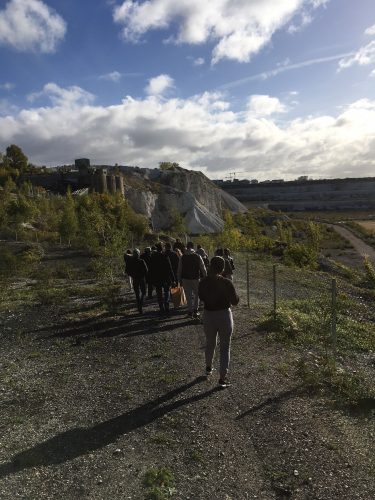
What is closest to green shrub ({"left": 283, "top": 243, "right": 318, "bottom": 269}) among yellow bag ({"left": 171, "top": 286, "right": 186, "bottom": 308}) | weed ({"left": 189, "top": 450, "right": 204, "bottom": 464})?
yellow bag ({"left": 171, "top": 286, "right": 186, "bottom": 308})

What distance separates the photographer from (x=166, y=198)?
6375cm

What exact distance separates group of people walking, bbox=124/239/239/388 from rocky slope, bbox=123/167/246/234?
4118cm

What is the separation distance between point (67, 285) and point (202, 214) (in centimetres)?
4688

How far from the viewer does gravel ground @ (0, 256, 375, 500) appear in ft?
15.2

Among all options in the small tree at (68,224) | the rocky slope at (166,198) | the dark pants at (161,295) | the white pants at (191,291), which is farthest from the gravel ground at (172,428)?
the rocky slope at (166,198)

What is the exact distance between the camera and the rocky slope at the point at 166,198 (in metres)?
60.4

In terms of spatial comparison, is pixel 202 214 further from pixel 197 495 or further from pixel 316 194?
pixel 316 194

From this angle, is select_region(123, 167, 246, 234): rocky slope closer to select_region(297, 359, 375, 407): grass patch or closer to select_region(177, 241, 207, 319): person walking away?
select_region(177, 241, 207, 319): person walking away

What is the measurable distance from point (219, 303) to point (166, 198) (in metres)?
57.8

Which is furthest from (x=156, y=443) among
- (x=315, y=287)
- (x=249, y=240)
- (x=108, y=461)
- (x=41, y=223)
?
(x=41, y=223)

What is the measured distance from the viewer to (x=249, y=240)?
36062mm

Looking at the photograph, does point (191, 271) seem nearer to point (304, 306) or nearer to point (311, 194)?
point (304, 306)

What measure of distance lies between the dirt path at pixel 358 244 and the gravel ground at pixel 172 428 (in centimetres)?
5169

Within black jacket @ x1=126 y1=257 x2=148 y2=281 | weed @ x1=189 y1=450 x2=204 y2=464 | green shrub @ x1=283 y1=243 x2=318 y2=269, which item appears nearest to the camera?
weed @ x1=189 y1=450 x2=204 y2=464
